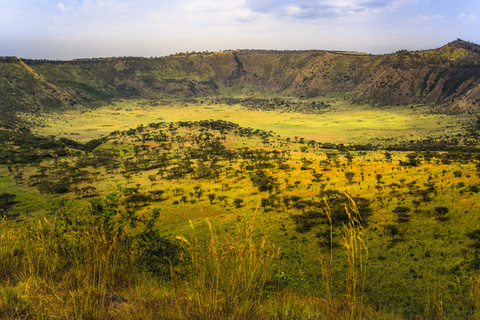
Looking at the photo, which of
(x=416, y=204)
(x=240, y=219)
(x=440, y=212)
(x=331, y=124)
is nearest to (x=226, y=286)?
(x=440, y=212)

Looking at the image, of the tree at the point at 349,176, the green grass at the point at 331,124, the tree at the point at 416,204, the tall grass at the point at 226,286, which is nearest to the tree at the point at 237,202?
the tree at the point at 349,176

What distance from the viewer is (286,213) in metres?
26.1

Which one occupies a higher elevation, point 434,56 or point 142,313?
point 434,56

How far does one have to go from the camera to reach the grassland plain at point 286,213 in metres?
4.39

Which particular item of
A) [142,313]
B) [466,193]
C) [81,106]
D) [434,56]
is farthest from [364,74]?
[142,313]

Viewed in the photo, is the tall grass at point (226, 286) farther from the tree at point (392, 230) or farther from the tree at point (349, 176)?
the tree at point (349, 176)

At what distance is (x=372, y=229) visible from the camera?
65.5 ft

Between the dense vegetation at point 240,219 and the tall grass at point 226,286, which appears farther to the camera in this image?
the dense vegetation at point 240,219

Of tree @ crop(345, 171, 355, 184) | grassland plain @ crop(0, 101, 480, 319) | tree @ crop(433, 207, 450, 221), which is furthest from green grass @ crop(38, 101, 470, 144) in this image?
tree @ crop(433, 207, 450, 221)

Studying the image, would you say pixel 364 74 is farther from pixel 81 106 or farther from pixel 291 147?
pixel 81 106

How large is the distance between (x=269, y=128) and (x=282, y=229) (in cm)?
8696

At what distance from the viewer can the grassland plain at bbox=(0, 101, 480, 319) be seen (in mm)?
4387

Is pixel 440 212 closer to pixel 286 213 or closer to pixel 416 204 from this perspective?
pixel 416 204

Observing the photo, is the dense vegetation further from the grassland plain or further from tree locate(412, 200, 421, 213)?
tree locate(412, 200, 421, 213)
